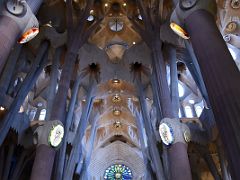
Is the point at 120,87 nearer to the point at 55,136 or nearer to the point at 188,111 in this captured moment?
the point at 188,111

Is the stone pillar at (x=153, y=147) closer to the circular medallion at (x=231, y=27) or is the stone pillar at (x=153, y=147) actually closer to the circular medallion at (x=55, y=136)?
the circular medallion at (x=55, y=136)

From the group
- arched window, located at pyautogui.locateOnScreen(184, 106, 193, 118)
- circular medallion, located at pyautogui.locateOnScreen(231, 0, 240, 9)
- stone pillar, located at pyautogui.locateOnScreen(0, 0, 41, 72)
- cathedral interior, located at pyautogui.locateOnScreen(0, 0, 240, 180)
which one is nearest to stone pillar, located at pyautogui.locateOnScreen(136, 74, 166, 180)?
cathedral interior, located at pyautogui.locateOnScreen(0, 0, 240, 180)

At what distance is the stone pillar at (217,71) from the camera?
545cm

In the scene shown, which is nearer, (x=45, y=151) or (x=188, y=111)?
(x=45, y=151)

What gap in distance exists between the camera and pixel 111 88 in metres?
22.4

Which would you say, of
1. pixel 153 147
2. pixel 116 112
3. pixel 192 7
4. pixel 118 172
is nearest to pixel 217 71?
pixel 192 7

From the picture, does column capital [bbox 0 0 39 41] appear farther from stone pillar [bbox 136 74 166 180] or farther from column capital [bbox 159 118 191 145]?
stone pillar [bbox 136 74 166 180]

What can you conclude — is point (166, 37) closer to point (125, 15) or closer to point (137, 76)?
point (137, 76)

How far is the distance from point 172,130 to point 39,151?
5.53 metres

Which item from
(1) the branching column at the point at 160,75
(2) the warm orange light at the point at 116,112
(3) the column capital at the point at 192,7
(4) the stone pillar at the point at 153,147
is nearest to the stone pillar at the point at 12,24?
(3) the column capital at the point at 192,7

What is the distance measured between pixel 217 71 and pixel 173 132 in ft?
17.8

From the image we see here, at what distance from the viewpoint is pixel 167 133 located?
454 inches

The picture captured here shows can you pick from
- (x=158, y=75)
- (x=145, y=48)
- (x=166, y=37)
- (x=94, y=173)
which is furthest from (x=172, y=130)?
(x=94, y=173)

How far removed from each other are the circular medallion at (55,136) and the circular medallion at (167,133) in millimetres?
4410
